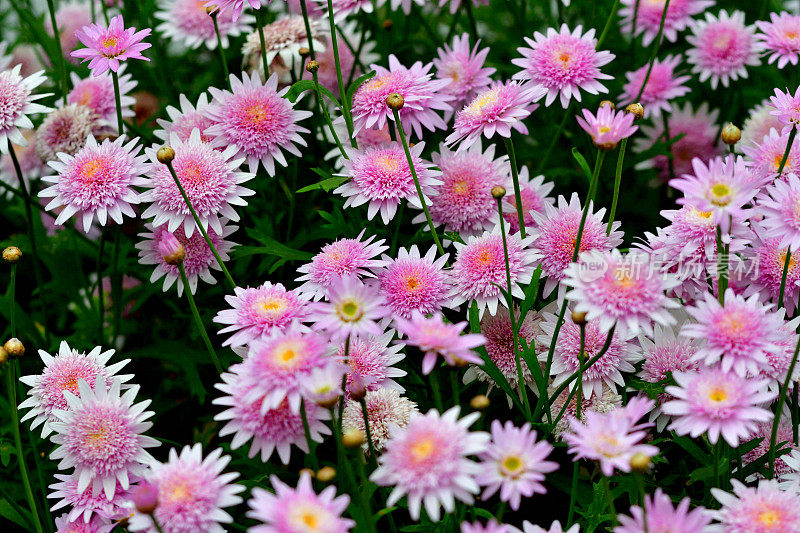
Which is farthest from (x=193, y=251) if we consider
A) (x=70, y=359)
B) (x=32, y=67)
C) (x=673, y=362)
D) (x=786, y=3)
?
(x=786, y=3)

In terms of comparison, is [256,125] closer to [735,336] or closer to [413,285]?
[413,285]

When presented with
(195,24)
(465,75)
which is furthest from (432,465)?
(195,24)

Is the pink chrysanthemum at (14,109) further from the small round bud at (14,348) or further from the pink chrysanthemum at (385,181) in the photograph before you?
the pink chrysanthemum at (385,181)

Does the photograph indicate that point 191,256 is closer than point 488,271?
No

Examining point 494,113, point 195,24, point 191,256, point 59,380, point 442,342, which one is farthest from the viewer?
point 195,24

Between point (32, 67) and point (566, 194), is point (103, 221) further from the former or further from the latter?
point (32, 67)

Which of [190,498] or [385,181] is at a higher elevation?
[385,181]

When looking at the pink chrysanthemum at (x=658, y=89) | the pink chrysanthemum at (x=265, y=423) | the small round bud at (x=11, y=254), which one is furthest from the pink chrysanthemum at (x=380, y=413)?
the pink chrysanthemum at (x=658, y=89)
